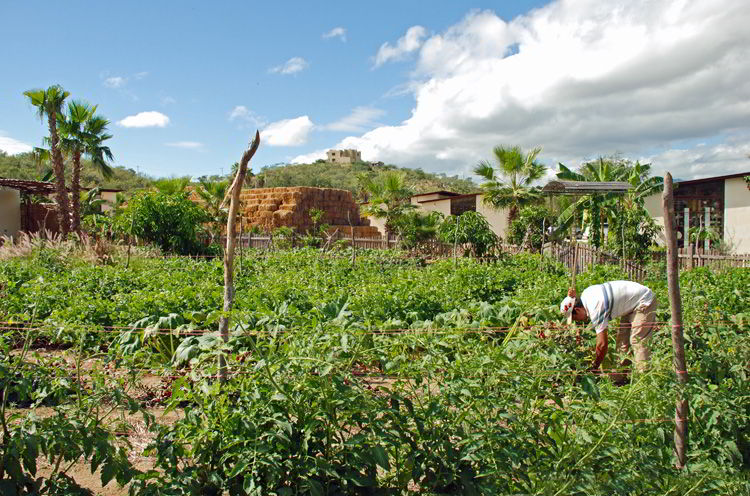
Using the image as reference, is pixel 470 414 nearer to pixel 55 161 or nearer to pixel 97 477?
pixel 97 477

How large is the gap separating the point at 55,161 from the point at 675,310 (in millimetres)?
18664

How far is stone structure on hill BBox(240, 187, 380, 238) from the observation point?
2294 centimetres

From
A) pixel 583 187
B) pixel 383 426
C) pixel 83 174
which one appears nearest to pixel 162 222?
pixel 583 187

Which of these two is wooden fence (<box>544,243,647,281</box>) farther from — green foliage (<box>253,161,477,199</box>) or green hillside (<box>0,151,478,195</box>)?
green foliage (<box>253,161,477,199</box>)

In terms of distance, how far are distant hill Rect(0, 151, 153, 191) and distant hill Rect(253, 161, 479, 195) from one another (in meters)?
10.5

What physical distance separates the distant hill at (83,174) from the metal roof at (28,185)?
1250 cm

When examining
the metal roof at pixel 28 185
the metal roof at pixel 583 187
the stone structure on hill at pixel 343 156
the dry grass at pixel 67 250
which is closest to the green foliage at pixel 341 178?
the stone structure on hill at pixel 343 156

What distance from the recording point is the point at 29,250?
10.3 metres

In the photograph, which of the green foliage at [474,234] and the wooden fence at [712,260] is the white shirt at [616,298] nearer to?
the wooden fence at [712,260]

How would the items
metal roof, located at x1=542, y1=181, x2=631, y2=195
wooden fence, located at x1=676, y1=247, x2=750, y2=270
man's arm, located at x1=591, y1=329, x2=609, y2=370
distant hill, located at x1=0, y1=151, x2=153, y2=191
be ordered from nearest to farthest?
1. man's arm, located at x1=591, y1=329, x2=609, y2=370
2. metal roof, located at x1=542, y1=181, x2=631, y2=195
3. wooden fence, located at x1=676, y1=247, x2=750, y2=270
4. distant hill, located at x1=0, y1=151, x2=153, y2=191

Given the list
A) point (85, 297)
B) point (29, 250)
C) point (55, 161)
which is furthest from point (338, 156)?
point (85, 297)

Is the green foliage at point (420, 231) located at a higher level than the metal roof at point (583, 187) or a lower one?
lower

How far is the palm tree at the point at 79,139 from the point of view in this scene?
17047 millimetres

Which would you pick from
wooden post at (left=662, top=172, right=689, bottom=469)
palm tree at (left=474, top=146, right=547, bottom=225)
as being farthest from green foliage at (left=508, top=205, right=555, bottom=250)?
wooden post at (left=662, top=172, right=689, bottom=469)
